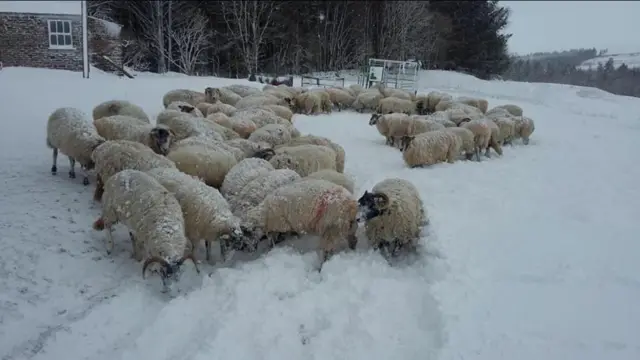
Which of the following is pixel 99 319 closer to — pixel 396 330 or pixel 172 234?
pixel 172 234

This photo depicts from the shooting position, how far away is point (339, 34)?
39406 millimetres

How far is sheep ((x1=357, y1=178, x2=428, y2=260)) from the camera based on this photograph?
17.4 feet

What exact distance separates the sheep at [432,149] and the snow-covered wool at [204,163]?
13.6ft

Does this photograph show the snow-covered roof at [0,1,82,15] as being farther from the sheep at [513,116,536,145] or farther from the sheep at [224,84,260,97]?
the sheep at [513,116,536,145]

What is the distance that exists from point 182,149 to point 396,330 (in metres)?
4.55

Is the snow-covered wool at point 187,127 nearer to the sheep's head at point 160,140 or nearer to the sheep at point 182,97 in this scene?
the sheep's head at point 160,140

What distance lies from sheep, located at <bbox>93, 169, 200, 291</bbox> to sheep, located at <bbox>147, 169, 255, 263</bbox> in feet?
0.59

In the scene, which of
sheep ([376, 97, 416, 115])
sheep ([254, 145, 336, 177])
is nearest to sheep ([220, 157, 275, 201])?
sheep ([254, 145, 336, 177])

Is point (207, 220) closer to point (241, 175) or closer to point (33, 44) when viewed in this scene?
A: point (241, 175)

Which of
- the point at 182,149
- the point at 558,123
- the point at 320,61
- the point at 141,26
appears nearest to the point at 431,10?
the point at 320,61

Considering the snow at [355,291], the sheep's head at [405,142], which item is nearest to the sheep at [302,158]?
A: the snow at [355,291]

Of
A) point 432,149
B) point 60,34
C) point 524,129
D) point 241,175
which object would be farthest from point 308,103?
point 60,34

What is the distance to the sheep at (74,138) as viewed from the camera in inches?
281

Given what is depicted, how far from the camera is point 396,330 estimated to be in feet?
13.0
